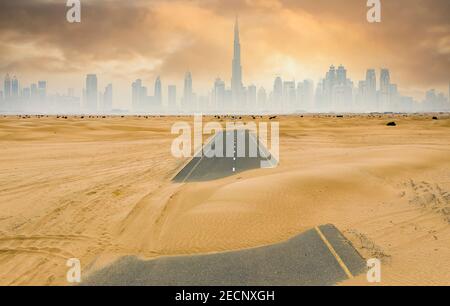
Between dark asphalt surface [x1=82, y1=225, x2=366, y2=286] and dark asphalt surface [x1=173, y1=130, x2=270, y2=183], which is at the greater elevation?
dark asphalt surface [x1=173, y1=130, x2=270, y2=183]

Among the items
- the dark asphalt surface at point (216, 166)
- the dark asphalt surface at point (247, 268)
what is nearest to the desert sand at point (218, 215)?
the dark asphalt surface at point (247, 268)

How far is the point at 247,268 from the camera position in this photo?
25.9 ft

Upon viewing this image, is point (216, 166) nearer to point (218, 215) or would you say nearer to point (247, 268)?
point (218, 215)

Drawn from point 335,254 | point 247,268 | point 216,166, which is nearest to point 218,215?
point 247,268

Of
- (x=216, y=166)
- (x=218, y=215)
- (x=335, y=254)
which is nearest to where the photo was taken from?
(x=335, y=254)

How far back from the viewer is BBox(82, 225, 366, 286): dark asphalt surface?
720 cm

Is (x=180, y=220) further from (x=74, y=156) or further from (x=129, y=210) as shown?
(x=74, y=156)

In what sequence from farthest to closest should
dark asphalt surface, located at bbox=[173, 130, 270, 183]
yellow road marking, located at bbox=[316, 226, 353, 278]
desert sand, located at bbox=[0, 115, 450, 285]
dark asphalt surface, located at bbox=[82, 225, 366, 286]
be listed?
dark asphalt surface, located at bbox=[173, 130, 270, 183] < desert sand, located at bbox=[0, 115, 450, 285] < yellow road marking, located at bbox=[316, 226, 353, 278] < dark asphalt surface, located at bbox=[82, 225, 366, 286]

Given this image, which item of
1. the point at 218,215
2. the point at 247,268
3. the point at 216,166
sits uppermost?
the point at 216,166

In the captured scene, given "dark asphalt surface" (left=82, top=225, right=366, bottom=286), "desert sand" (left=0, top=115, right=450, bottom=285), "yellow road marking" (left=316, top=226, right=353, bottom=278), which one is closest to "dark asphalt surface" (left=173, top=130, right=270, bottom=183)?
"desert sand" (left=0, top=115, right=450, bottom=285)

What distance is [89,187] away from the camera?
16953 mm

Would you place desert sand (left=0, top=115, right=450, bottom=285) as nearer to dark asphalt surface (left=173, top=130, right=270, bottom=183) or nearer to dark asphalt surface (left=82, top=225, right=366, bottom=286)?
dark asphalt surface (left=82, top=225, right=366, bottom=286)
